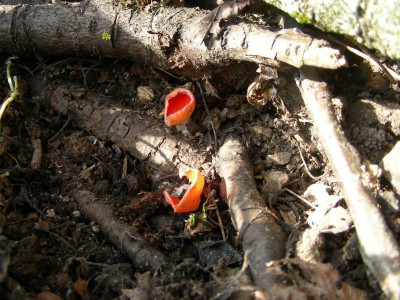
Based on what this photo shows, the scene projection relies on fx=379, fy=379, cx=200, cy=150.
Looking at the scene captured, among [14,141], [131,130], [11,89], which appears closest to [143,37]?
[131,130]

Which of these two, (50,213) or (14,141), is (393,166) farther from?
(14,141)

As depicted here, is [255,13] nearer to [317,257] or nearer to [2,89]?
[317,257]

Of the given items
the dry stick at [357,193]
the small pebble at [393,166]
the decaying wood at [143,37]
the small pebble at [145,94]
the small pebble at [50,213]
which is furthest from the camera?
the small pebble at [145,94]

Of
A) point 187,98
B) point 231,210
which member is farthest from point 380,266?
point 187,98

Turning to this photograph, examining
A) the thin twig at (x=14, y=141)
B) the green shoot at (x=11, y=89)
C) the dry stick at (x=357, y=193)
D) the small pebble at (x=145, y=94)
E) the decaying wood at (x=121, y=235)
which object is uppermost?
the dry stick at (x=357, y=193)

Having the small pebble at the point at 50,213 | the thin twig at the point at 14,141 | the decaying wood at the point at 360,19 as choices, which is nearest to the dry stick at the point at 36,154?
the thin twig at the point at 14,141

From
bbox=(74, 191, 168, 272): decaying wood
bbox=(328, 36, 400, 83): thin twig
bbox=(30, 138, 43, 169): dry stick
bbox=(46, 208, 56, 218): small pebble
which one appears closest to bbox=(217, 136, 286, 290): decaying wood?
bbox=(74, 191, 168, 272): decaying wood

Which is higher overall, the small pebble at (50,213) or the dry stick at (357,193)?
the dry stick at (357,193)

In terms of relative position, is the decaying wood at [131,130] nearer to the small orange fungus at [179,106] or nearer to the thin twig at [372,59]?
the small orange fungus at [179,106]
